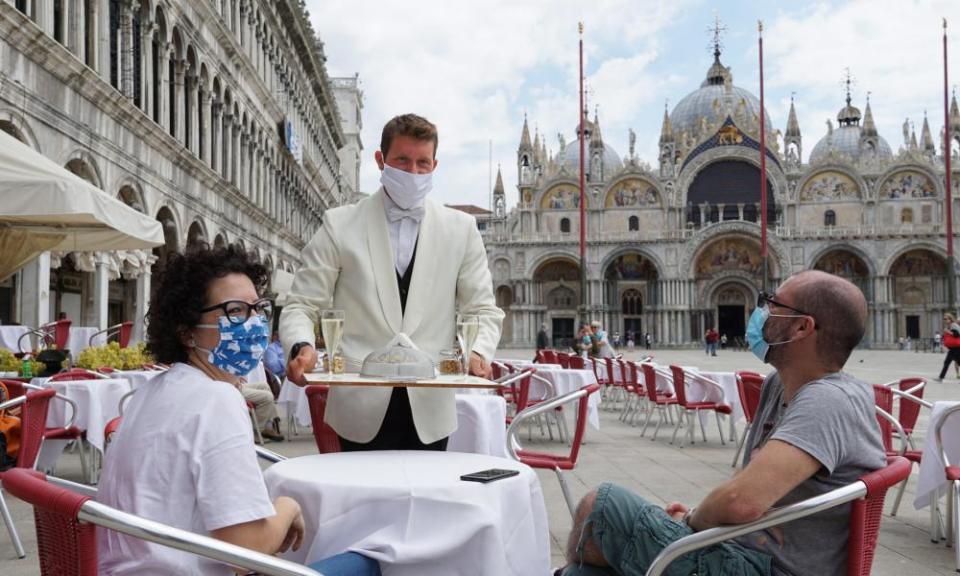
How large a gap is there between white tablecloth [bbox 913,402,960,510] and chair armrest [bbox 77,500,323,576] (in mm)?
4102

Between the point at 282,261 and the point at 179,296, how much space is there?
31800 mm

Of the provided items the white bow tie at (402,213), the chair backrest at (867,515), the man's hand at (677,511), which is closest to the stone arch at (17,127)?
the white bow tie at (402,213)

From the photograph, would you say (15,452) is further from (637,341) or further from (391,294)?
(637,341)

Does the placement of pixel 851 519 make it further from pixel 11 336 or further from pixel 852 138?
pixel 852 138

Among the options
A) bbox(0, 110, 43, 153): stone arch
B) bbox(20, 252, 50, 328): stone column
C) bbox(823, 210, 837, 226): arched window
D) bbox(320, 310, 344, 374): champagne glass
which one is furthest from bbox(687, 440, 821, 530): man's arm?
bbox(823, 210, 837, 226): arched window

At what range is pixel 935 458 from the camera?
4.83 meters

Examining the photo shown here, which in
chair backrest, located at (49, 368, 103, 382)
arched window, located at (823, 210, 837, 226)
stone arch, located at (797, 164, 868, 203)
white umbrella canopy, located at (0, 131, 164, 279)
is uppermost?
stone arch, located at (797, 164, 868, 203)

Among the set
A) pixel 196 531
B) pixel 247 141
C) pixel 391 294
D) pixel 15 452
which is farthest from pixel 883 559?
pixel 247 141

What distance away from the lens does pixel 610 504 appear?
98.0 inches

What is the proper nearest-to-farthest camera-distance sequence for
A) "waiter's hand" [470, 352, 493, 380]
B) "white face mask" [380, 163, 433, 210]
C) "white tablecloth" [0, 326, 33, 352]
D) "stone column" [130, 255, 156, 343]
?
"waiter's hand" [470, 352, 493, 380] → "white face mask" [380, 163, 433, 210] → "white tablecloth" [0, 326, 33, 352] → "stone column" [130, 255, 156, 343]

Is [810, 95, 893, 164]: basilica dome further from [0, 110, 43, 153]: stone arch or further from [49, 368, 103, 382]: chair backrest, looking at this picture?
[49, 368, 103, 382]: chair backrest

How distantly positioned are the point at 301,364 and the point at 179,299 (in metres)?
0.71

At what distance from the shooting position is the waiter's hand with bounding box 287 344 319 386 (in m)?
2.78

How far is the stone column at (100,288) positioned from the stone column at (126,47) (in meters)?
2.95
